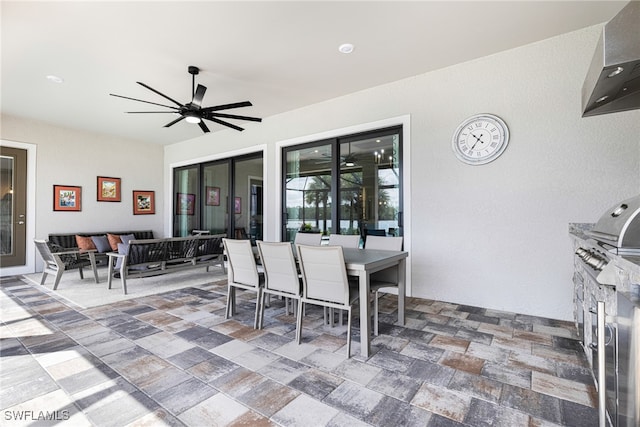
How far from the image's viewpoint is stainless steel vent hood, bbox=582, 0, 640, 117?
1.65 metres

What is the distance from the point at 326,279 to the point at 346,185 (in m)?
2.65

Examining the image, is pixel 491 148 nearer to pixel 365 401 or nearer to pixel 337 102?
pixel 337 102

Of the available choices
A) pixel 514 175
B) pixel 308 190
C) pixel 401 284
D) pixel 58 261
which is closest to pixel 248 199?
pixel 308 190

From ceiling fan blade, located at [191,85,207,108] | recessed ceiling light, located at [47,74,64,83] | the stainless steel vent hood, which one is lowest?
the stainless steel vent hood

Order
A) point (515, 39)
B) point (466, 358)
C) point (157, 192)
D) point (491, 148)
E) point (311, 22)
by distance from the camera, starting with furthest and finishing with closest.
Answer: point (157, 192) → point (491, 148) → point (515, 39) → point (311, 22) → point (466, 358)

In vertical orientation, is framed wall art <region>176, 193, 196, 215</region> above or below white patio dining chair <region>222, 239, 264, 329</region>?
above

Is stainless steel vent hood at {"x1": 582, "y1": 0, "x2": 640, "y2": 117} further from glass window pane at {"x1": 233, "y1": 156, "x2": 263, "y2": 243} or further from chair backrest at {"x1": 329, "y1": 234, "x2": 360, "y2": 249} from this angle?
glass window pane at {"x1": 233, "y1": 156, "x2": 263, "y2": 243}

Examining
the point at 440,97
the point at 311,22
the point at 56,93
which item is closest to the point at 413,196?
the point at 440,97

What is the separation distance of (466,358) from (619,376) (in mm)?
1331

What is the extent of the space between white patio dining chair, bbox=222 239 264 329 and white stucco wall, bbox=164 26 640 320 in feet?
7.20

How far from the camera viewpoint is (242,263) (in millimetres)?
3125

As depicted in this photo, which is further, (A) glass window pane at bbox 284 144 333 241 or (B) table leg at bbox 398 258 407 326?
(A) glass window pane at bbox 284 144 333 241

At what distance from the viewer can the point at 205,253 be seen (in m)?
5.39

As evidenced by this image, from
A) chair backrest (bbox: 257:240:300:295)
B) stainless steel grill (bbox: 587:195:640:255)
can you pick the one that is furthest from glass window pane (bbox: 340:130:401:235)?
stainless steel grill (bbox: 587:195:640:255)
